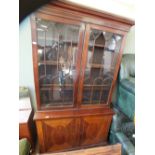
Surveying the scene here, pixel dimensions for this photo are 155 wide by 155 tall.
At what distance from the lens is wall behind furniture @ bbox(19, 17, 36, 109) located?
1.76 meters

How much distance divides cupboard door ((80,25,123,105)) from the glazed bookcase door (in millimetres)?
126

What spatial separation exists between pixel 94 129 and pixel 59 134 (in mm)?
506

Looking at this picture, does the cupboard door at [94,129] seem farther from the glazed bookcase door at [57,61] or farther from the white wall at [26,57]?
the white wall at [26,57]

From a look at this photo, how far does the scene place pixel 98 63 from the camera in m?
1.61

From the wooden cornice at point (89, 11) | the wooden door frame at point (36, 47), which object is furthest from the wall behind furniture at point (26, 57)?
the wooden cornice at point (89, 11)

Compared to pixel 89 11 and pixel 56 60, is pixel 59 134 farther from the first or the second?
pixel 89 11

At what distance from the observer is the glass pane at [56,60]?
4.35 feet

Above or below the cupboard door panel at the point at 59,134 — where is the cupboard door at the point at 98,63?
above

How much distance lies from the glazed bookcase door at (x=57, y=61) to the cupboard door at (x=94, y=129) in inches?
14.5

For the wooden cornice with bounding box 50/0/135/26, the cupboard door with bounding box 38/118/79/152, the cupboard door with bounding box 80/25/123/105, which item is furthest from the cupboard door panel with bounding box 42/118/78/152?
the wooden cornice with bounding box 50/0/135/26

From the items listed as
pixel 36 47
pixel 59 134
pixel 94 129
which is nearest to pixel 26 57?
pixel 36 47

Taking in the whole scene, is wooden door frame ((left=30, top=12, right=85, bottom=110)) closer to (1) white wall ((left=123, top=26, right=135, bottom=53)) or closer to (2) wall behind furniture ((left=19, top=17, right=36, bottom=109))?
(2) wall behind furniture ((left=19, top=17, right=36, bottom=109))
